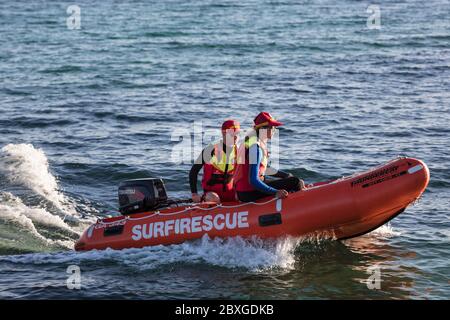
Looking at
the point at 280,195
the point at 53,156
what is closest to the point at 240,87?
the point at 53,156

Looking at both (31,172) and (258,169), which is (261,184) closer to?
(258,169)

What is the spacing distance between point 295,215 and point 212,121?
307 inches

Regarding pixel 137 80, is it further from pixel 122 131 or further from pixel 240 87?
pixel 122 131

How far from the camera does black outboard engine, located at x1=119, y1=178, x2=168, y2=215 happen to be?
10242 mm

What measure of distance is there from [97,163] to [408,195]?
6.79 meters

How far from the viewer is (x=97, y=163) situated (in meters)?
14.3

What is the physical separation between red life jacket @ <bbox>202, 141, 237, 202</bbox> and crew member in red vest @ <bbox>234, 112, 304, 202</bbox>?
420mm

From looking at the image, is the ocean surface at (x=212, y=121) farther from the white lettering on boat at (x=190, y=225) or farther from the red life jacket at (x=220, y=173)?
the red life jacket at (x=220, y=173)

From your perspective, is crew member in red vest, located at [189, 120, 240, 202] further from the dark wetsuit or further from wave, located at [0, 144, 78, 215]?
wave, located at [0, 144, 78, 215]

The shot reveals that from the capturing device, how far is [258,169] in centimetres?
945

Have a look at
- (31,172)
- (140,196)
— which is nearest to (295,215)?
(140,196)

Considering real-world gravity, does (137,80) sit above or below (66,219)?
above

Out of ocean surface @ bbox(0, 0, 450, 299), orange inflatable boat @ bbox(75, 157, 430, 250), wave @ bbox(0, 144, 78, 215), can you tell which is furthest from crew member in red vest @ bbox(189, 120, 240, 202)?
wave @ bbox(0, 144, 78, 215)
